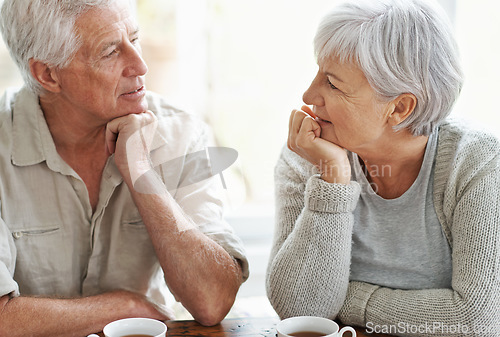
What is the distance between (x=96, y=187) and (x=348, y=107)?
2.44 feet

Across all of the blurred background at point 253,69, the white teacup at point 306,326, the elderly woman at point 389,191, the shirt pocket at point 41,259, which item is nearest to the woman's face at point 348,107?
the elderly woman at point 389,191

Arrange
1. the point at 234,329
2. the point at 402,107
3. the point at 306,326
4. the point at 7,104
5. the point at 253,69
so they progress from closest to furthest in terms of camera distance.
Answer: the point at 306,326 < the point at 234,329 < the point at 402,107 < the point at 7,104 < the point at 253,69

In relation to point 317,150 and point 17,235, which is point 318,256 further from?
point 17,235

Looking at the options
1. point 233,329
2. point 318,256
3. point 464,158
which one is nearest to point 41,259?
point 233,329

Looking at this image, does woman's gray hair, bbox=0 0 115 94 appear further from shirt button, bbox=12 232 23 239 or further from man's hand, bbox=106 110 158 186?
shirt button, bbox=12 232 23 239

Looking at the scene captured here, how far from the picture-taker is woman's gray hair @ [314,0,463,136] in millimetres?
1377

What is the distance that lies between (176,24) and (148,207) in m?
1.08

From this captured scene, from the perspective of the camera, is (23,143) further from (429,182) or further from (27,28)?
(429,182)

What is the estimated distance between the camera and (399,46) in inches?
54.4

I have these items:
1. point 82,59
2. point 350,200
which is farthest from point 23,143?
point 350,200

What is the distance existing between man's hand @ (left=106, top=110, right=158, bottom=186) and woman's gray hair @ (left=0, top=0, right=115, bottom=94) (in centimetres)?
22

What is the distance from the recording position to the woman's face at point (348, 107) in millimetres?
1424

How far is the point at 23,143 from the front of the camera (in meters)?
1.60

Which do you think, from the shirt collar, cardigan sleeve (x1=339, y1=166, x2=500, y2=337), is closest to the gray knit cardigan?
cardigan sleeve (x1=339, y1=166, x2=500, y2=337)
